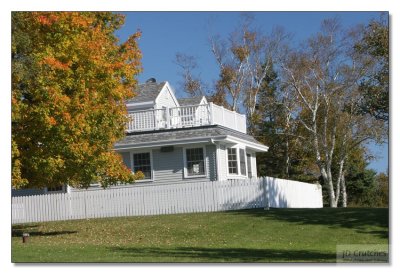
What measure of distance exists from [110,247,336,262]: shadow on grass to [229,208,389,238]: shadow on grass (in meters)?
3.33

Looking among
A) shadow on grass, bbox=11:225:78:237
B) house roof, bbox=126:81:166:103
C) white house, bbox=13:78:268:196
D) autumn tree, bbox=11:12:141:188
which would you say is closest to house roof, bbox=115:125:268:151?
white house, bbox=13:78:268:196

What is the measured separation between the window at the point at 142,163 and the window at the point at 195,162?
137 cm

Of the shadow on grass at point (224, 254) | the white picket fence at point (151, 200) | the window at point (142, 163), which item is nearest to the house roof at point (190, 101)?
the window at point (142, 163)

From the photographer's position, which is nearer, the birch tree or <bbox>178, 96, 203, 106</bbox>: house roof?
the birch tree

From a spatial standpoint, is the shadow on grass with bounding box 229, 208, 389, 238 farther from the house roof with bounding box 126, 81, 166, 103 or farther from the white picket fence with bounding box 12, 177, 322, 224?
the house roof with bounding box 126, 81, 166, 103

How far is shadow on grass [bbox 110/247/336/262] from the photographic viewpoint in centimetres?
1516

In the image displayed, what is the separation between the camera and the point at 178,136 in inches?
1042

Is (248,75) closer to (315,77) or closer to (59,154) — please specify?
(315,77)

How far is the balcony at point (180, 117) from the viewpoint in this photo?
26.8 m

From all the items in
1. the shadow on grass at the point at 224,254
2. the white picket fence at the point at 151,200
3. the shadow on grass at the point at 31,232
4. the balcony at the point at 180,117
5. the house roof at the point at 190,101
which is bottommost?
the shadow on grass at the point at 224,254

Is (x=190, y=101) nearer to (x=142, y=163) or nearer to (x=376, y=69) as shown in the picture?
(x=142, y=163)

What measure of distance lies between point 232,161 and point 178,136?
86.4 inches

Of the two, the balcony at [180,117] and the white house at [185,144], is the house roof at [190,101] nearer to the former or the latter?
the white house at [185,144]

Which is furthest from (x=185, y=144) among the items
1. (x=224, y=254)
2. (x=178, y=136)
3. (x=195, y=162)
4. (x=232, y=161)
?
(x=224, y=254)
